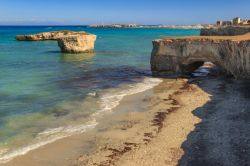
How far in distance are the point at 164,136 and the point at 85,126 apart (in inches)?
147

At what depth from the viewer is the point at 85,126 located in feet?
54.4

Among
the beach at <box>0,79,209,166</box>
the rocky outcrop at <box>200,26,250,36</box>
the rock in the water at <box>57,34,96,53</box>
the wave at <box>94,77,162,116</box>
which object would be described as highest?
the rocky outcrop at <box>200,26,250,36</box>

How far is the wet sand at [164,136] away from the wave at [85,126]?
0.39 metres

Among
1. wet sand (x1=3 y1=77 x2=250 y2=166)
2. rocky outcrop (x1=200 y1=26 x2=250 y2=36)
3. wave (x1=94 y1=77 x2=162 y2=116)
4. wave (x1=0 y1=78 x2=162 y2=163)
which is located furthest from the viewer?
rocky outcrop (x1=200 y1=26 x2=250 y2=36)

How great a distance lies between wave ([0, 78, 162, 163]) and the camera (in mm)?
13633

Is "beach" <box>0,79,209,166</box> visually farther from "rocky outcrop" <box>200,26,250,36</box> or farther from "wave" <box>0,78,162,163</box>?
"rocky outcrop" <box>200,26,250,36</box>

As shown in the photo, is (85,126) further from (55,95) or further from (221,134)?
(55,95)

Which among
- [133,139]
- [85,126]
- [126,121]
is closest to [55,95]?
[85,126]

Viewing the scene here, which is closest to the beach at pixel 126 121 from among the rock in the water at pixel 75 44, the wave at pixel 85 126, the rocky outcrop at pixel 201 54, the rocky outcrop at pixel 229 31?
the wave at pixel 85 126

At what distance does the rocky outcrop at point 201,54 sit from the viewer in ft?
82.4

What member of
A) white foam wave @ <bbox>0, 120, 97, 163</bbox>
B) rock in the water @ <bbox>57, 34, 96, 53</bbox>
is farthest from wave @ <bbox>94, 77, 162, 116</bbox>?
rock in the water @ <bbox>57, 34, 96, 53</bbox>

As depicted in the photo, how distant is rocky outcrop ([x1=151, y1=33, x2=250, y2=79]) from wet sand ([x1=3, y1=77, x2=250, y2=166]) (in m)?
4.10

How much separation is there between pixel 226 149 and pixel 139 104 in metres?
7.87

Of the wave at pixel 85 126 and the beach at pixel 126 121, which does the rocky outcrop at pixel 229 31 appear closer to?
the beach at pixel 126 121
